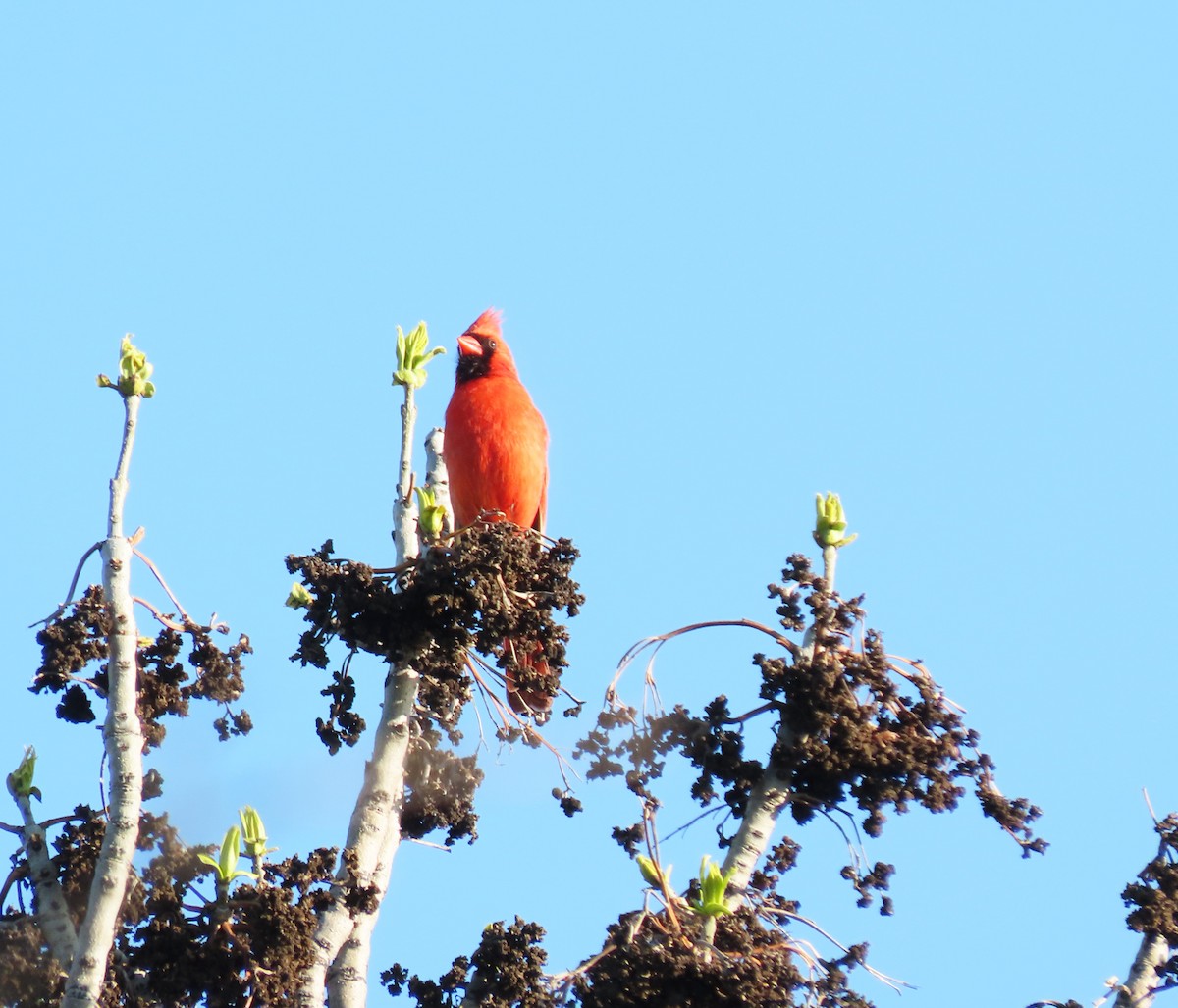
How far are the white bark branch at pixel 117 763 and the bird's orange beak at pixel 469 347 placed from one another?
13.7ft

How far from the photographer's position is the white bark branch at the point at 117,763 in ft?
12.4

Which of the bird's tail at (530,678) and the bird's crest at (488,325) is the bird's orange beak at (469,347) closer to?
the bird's crest at (488,325)

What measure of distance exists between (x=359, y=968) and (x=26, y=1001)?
898 mm

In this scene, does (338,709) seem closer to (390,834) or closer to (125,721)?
(390,834)

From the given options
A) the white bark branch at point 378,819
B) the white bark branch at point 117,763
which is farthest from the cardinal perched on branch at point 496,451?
the white bark branch at point 117,763

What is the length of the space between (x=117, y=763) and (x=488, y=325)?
5.16 meters

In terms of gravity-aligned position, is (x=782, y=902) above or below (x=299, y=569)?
below

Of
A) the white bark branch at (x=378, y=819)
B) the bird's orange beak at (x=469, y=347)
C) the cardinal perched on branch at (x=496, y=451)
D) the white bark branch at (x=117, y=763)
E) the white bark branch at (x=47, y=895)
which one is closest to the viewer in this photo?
the white bark branch at (x=117, y=763)

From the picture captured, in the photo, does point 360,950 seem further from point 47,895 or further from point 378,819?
point 47,895

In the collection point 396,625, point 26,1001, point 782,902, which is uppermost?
point 396,625

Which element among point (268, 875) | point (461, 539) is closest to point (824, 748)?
point (461, 539)

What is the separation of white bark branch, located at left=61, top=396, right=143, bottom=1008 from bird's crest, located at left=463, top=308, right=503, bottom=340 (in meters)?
4.43

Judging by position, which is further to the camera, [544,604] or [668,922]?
[544,604]

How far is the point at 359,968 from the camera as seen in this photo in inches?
183
